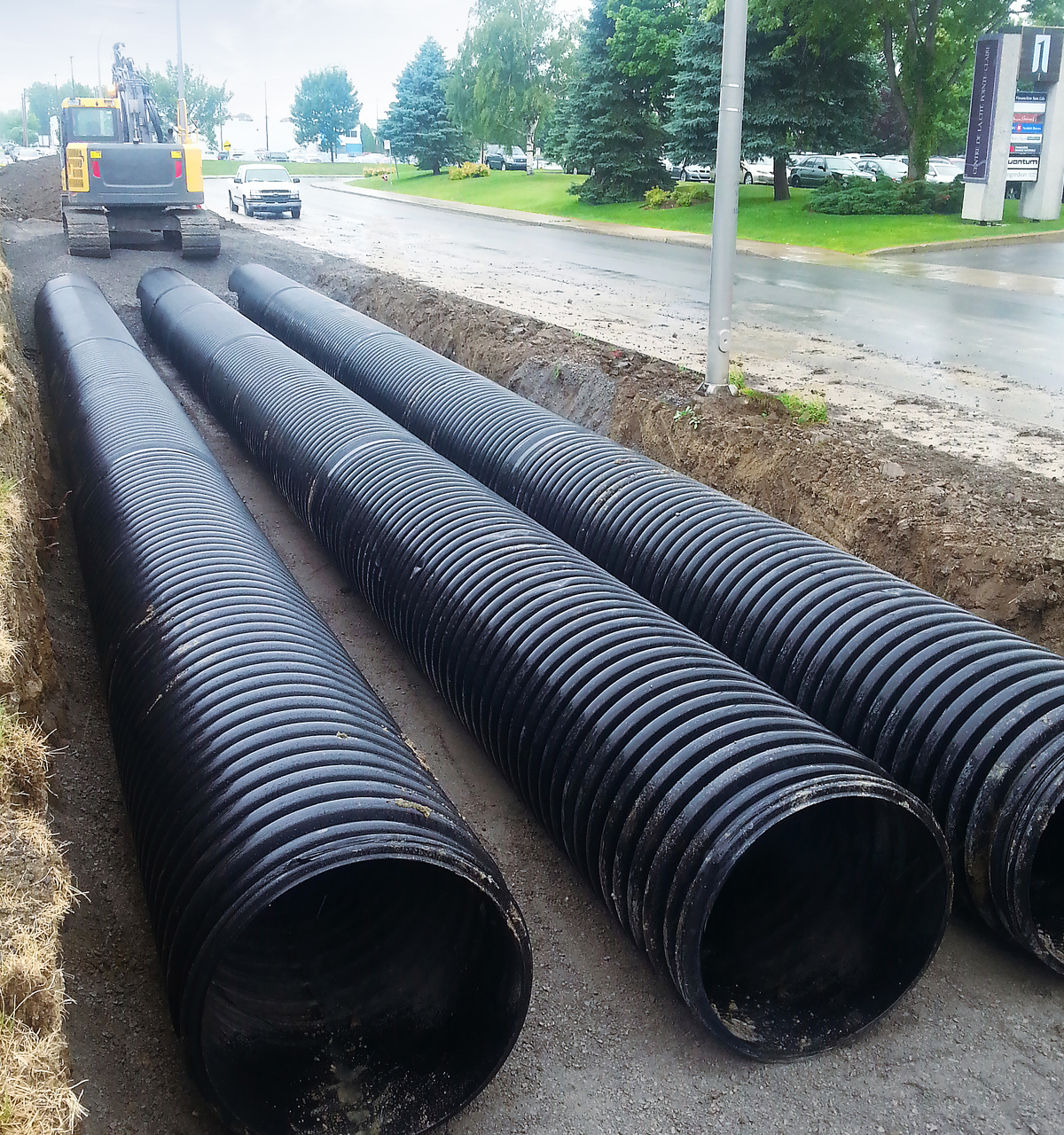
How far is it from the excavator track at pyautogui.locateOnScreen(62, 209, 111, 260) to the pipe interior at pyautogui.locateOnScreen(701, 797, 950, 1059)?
18.7 m

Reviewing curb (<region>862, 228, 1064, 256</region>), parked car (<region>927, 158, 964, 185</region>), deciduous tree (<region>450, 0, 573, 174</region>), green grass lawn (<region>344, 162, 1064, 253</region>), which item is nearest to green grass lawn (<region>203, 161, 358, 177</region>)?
deciduous tree (<region>450, 0, 573, 174</region>)

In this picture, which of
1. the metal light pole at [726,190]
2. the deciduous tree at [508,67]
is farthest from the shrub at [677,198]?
the metal light pole at [726,190]

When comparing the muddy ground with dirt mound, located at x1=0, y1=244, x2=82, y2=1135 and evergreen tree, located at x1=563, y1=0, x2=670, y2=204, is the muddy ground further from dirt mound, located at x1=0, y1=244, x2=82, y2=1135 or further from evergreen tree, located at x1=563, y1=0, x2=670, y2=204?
evergreen tree, located at x1=563, y1=0, x2=670, y2=204

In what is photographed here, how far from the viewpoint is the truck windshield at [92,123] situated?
68.9ft

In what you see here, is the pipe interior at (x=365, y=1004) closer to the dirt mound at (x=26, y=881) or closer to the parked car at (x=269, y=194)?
the dirt mound at (x=26, y=881)

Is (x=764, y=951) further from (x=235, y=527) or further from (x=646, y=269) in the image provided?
(x=646, y=269)

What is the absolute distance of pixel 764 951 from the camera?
4.24 metres

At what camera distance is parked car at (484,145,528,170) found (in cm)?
6194

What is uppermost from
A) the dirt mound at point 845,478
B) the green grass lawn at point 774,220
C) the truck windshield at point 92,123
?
the truck windshield at point 92,123

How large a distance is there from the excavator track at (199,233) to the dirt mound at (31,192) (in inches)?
260

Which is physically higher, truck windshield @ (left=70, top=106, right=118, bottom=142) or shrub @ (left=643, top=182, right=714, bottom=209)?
truck windshield @ (left=70, top=106, right=118, bottom=142)

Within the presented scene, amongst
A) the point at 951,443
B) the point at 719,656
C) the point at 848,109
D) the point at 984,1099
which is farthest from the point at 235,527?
the point at 848,109

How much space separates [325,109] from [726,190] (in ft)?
400

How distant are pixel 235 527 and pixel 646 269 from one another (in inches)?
640
